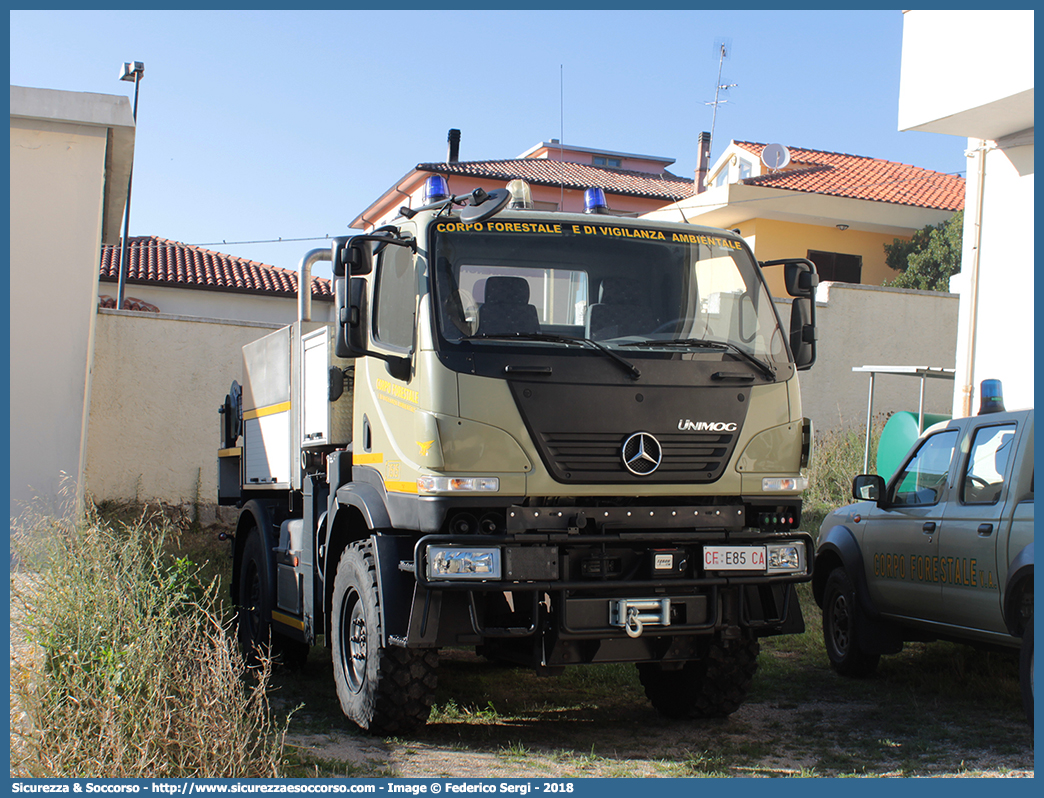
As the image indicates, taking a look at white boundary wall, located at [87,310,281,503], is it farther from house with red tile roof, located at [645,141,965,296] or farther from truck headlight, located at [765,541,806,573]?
Result: house with red tile roof, located at [645,141,965,296]

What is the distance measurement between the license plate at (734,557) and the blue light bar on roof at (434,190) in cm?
263

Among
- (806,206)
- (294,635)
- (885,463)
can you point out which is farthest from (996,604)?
(806,206)

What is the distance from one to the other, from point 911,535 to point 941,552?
37 centimetres

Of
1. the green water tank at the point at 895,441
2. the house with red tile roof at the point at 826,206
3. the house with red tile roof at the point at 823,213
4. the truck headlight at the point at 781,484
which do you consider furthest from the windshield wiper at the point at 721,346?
the house with red tile roof at the point at 823,213

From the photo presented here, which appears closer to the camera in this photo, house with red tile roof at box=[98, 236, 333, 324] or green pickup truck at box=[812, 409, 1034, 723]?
green pickup truck at box=[812, 409, 1034, 723]

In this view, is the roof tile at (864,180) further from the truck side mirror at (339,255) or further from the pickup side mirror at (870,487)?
the truck side mirror at (339,255)

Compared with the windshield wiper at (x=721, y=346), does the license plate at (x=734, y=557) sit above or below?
below

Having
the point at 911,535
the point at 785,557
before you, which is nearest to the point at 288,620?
the point at 785,557

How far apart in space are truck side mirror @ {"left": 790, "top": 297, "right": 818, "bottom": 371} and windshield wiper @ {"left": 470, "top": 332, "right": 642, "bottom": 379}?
4.10 feet

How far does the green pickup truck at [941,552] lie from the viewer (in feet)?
19.1

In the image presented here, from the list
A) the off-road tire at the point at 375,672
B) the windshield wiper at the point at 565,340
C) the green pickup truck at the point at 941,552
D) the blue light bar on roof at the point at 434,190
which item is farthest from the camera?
the blue light bar on roof at the point at 434,190

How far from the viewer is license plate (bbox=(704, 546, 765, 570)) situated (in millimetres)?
5379

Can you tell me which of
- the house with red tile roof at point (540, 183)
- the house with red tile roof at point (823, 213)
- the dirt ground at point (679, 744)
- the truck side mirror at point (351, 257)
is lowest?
the dirt ground at point (679, 744)

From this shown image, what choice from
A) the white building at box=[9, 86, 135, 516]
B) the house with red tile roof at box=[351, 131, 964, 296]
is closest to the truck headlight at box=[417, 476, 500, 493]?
the white building at box=[9, 86, 135, 516]
